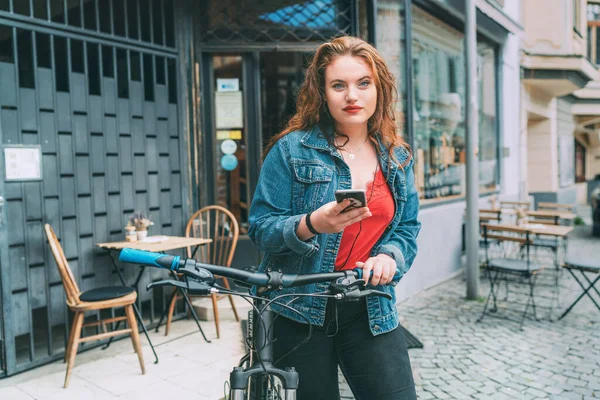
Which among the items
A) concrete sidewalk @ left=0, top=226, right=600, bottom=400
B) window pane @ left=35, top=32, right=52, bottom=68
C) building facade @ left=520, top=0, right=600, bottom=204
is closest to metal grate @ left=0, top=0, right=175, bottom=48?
window pane @ left=35, top=32, right=52, bottom=68

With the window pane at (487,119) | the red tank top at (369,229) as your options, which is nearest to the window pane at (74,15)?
the red tank top at (369,229)

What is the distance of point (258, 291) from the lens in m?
1.55

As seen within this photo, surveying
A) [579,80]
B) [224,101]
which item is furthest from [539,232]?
[579,80]

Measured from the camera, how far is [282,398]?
1.55 metres

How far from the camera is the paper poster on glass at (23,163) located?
4.01m

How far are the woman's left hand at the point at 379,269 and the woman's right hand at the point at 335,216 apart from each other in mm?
172

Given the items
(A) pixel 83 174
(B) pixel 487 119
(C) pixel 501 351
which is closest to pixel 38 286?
(A) pixel 83 174

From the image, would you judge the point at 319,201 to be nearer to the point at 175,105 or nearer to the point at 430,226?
the point at 175,105

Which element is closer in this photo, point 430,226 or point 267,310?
point 267,310

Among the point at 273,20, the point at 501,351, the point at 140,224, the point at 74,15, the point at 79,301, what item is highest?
the point at 273,20

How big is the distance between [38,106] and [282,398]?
3.69 metres

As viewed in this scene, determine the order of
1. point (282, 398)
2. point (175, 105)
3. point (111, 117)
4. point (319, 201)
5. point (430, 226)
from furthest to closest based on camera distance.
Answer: point (430, 226)
point (175, 105)
point (111, 117)
point (319, 201)
point (282, 398)

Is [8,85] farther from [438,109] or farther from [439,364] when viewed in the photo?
[438,109]

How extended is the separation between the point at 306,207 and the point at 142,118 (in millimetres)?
3795
